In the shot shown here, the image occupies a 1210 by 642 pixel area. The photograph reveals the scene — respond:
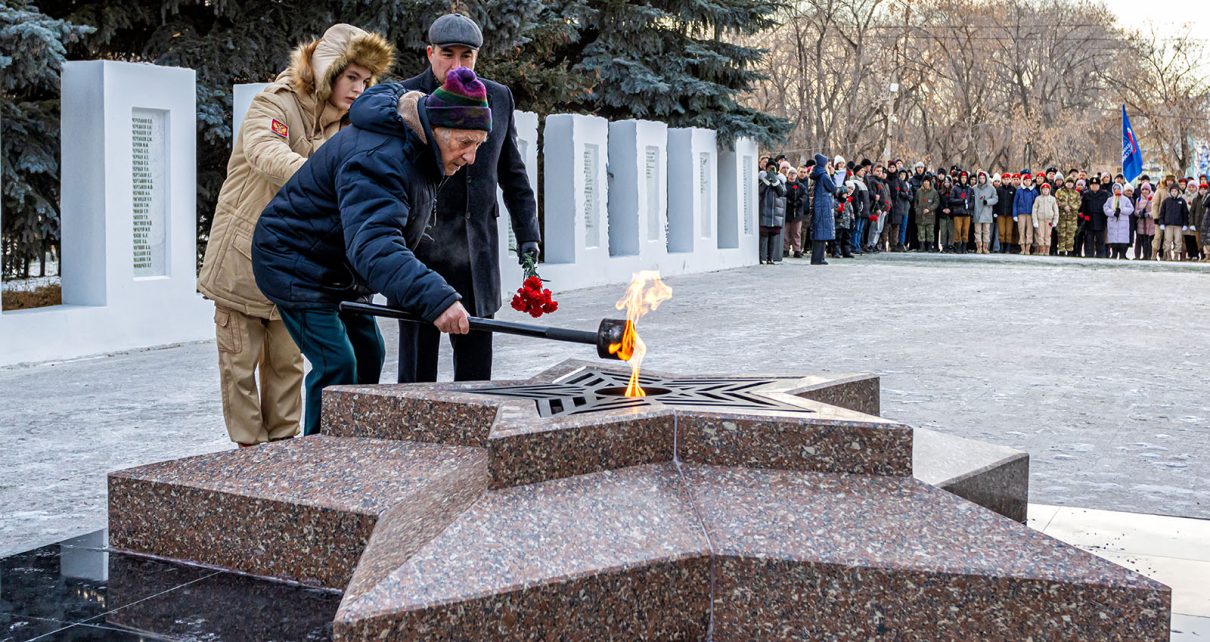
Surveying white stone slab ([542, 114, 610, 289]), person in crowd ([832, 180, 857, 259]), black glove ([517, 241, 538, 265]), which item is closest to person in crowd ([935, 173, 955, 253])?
person in crowd ([832, 180, 857, 259])

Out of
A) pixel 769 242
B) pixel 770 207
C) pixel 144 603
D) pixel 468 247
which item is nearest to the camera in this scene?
pixel 144 603

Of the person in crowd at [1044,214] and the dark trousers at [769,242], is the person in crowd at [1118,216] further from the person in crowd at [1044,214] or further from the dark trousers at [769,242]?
the dark trousers at [769,242]

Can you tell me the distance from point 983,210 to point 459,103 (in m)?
28.1

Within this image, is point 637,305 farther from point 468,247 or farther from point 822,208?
point 822,208

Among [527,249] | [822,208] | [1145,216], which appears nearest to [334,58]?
[527,249]

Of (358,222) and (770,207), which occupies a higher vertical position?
(770,207)

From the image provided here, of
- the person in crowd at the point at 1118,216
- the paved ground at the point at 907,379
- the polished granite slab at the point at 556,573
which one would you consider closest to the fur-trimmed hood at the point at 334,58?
the paved ground at the point at 907,379

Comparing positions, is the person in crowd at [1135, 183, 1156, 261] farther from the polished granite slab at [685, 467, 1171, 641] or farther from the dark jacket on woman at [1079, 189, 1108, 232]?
the polished granite slab at [685, 467, 1171, 641]

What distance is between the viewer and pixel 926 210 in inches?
1220

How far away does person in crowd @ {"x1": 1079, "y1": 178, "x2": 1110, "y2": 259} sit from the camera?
2984 centimetres

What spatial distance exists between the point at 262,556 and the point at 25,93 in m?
10.3

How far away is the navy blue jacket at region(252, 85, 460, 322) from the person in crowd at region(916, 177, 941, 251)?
89.0ft

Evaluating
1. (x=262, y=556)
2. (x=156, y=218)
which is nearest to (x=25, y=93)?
(x=156, y=218)

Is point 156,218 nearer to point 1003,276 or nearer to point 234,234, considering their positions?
point 234,234
